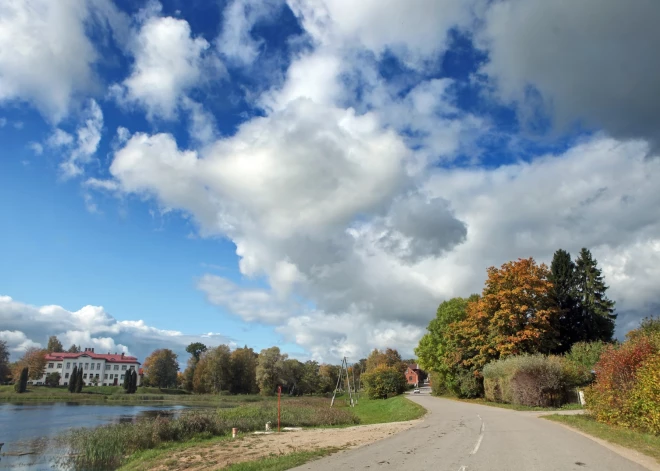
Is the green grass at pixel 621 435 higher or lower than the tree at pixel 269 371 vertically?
lower

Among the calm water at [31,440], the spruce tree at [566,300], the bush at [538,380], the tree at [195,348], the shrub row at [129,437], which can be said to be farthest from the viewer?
the tree at [195,348]

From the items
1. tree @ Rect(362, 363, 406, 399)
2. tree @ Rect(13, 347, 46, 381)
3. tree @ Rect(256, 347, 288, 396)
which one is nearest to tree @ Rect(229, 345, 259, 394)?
tree @ Rect(256, 347, 288, 396)

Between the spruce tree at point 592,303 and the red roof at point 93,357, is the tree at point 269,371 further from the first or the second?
the red roof at point 93,357

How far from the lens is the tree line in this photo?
1617 inches

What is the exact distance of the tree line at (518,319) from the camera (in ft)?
135

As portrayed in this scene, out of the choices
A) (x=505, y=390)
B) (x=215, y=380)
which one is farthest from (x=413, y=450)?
(x=215, y=380)

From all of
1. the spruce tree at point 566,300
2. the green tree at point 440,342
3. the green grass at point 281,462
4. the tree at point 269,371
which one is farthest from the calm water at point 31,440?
the spruce tree at point 566,300

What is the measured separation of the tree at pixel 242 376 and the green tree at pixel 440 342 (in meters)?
44.6

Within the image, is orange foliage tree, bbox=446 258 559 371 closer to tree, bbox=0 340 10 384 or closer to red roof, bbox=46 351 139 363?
tree, bbox=0 340 10 384

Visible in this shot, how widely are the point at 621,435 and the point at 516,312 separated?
27116mm

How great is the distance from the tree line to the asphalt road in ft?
82.7

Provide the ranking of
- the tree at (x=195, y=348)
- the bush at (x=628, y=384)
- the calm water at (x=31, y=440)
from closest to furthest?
1. the bush at (x=628, y=384)
2. the calm water at (x=31, y=440)
3. the tree at (x=195, y=348)

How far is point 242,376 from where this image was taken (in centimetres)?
9700

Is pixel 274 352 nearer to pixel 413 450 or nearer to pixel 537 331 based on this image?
pixel 537 331
